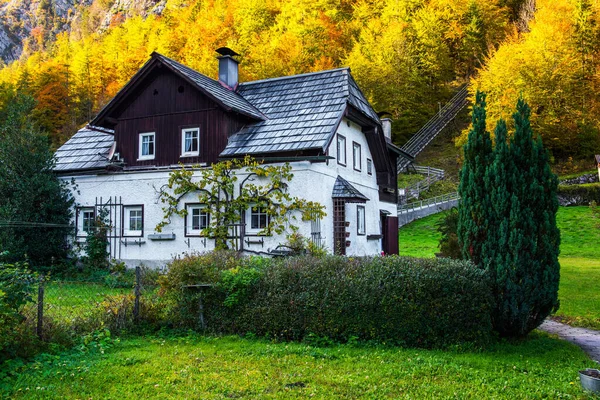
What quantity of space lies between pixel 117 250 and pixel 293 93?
358 inches

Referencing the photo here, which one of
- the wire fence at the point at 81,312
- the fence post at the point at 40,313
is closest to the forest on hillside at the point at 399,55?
the wire fence at the point at 81,312

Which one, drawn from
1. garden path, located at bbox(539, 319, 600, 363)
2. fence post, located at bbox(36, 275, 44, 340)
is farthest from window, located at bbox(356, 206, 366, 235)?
fence post, located at bbox(36, 275, 44, 340)

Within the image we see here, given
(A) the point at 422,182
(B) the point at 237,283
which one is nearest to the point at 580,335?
(B) the point at 237,283

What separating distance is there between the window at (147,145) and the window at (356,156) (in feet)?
25.9

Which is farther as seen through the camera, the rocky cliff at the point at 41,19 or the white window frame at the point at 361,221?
the rocky cliff at the point at 41,19

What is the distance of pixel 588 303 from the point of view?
1302 centimetres

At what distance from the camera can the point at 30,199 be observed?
18.5 metres

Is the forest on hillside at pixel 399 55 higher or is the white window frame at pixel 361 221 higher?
the forest on hillside at pixel 399 55

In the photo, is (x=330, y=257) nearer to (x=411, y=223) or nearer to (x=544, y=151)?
(x=544, y=151)

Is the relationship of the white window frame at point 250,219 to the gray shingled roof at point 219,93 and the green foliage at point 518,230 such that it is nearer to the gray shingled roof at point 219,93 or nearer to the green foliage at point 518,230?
the gray shingled roof at point 219,93

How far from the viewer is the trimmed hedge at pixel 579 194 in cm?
3348

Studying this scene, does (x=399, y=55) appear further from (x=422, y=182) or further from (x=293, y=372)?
(x=293, y=372)

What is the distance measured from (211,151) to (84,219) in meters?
6.26

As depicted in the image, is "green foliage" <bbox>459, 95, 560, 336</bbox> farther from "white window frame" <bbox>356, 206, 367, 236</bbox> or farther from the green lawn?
"white window frame" <bbox>356, 206, 367, 236</bbox>
